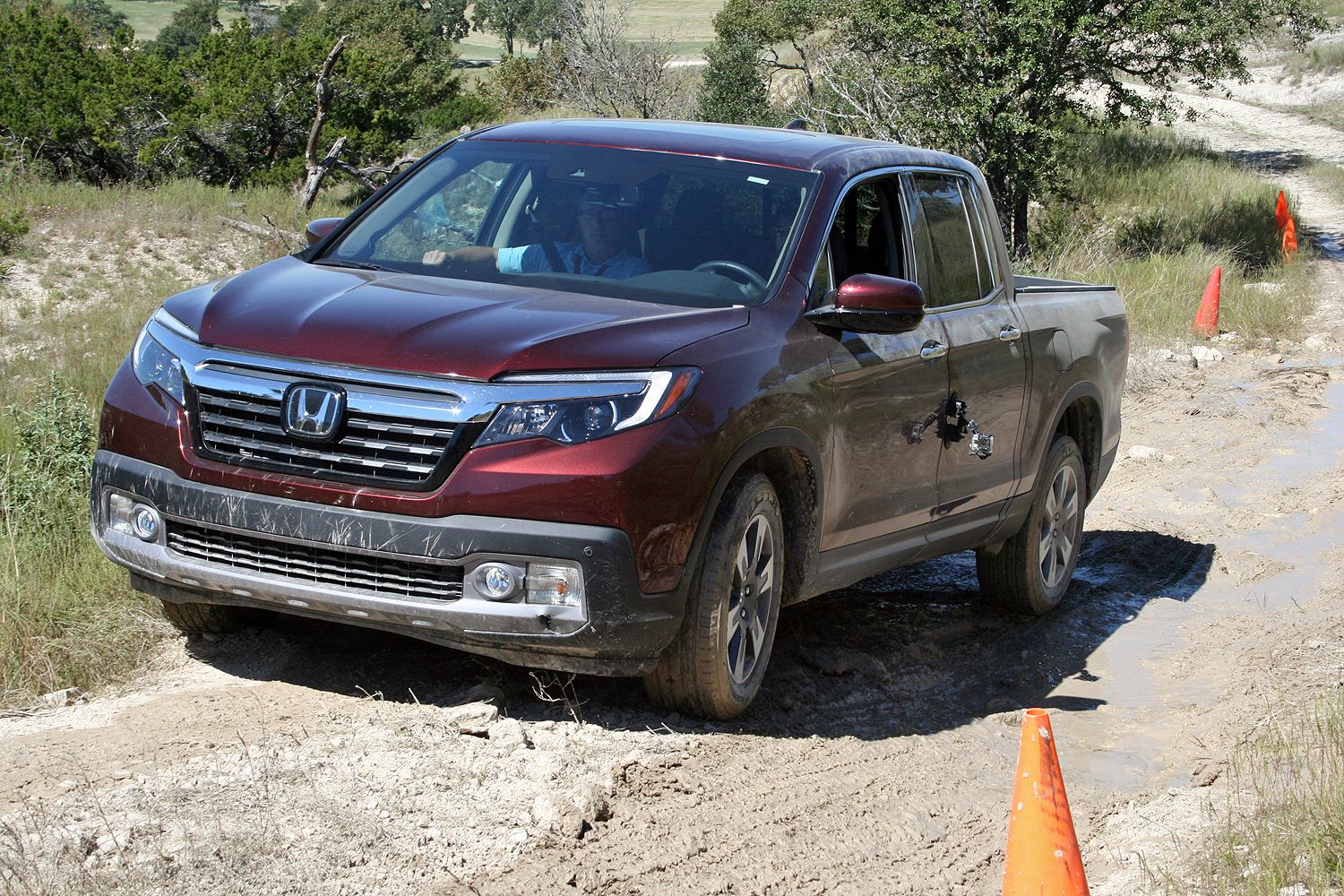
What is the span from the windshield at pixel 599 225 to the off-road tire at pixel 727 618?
29.0 inches

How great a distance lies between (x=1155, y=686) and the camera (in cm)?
663

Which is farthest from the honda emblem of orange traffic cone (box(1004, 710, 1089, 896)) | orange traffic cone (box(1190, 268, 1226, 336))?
orange traffic cone (box(1190, 268, 1226, 336))

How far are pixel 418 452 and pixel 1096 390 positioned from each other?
4121 millimetres

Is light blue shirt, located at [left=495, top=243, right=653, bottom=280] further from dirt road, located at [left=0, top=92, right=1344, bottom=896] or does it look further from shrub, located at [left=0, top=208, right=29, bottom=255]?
shrub, located at [left=0, top=208, right=29, bottom=255]

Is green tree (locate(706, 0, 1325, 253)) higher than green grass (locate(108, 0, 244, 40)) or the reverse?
higher

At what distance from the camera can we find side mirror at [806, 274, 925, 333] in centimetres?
522

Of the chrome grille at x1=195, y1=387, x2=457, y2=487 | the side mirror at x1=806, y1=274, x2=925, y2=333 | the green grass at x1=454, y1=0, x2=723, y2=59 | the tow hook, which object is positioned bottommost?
the green grass at x1=454, y1=0, x2=723, y2=59

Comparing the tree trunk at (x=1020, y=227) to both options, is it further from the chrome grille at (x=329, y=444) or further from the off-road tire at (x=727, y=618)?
the chrome grille at (x=329, y=444)

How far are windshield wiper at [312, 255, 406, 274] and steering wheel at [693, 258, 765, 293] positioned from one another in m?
1.07

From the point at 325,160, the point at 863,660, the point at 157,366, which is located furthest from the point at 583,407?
the point at 325,160

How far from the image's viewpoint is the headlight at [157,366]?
4785mm

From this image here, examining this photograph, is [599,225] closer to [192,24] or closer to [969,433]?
[969,433]

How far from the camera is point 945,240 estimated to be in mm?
6422

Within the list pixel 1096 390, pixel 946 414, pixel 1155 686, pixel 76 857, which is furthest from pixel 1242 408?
pixel 76 857
